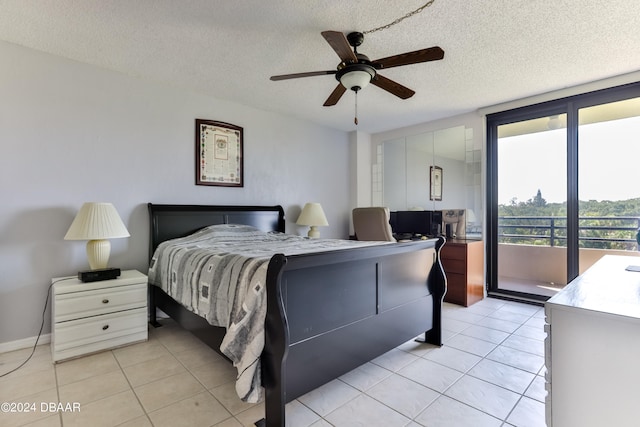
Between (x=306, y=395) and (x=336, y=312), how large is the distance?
1.81 ft

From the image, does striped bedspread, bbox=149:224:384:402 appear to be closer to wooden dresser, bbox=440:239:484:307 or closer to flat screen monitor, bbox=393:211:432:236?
wooden dresser, bbox=440:239:484:307

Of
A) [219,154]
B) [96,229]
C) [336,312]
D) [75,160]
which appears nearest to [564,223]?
[336,312]

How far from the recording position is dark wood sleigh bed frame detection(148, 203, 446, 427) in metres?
1.42

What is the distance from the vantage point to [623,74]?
2965mm

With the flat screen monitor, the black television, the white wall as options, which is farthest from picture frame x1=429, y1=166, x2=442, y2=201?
the white wall

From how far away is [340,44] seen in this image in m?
1.81

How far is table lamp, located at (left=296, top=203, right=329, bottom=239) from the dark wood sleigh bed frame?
186 cm

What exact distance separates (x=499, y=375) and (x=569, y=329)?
51.4 inches

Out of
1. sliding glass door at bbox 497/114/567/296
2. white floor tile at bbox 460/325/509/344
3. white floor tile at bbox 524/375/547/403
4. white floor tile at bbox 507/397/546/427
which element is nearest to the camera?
white floor tile at bbox 507/397/546/427

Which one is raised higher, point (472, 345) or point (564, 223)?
point (564, 223)

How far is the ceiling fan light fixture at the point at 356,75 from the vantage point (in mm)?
2039

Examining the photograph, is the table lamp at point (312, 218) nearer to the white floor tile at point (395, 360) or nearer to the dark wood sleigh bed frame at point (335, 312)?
the dark wood sleigh bed frame at point (335, 312)

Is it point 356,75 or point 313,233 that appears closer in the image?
point 356,75

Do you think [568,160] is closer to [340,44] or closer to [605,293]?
[605,293]
